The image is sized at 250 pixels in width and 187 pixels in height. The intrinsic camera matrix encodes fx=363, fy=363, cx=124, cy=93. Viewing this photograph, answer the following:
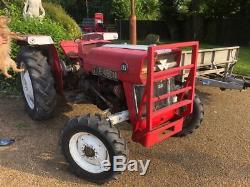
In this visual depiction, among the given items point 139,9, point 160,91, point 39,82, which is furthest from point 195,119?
point 139,9

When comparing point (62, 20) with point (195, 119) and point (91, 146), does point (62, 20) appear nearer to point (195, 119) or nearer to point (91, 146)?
point (195, 119)

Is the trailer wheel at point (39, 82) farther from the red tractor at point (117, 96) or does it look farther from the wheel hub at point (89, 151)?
the wheel hub at point (89, 151)

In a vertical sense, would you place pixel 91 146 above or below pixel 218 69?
below

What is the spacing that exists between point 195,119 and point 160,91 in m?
0.95

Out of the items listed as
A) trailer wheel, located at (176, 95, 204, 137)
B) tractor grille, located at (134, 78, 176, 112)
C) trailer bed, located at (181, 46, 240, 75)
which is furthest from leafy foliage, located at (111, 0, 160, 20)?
tractor grille, located at (134, 78, 176, 112)

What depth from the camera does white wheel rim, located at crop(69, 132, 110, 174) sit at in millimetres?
3899

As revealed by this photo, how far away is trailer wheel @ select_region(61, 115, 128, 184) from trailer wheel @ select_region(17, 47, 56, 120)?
3.57 feet

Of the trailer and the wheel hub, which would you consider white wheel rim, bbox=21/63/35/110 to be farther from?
the trailer

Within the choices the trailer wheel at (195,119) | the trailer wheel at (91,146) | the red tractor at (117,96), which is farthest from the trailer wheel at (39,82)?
the trailer wheel at (195,119)

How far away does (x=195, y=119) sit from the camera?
16.0 feet

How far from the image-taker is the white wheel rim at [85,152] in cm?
390

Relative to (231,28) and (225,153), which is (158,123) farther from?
(231,28)

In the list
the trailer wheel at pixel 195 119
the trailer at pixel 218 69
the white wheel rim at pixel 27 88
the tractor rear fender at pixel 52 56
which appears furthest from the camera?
the trailer at pixel 218 69

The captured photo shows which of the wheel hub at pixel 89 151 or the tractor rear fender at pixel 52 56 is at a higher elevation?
the tractor rear fender at pixel 52 56
